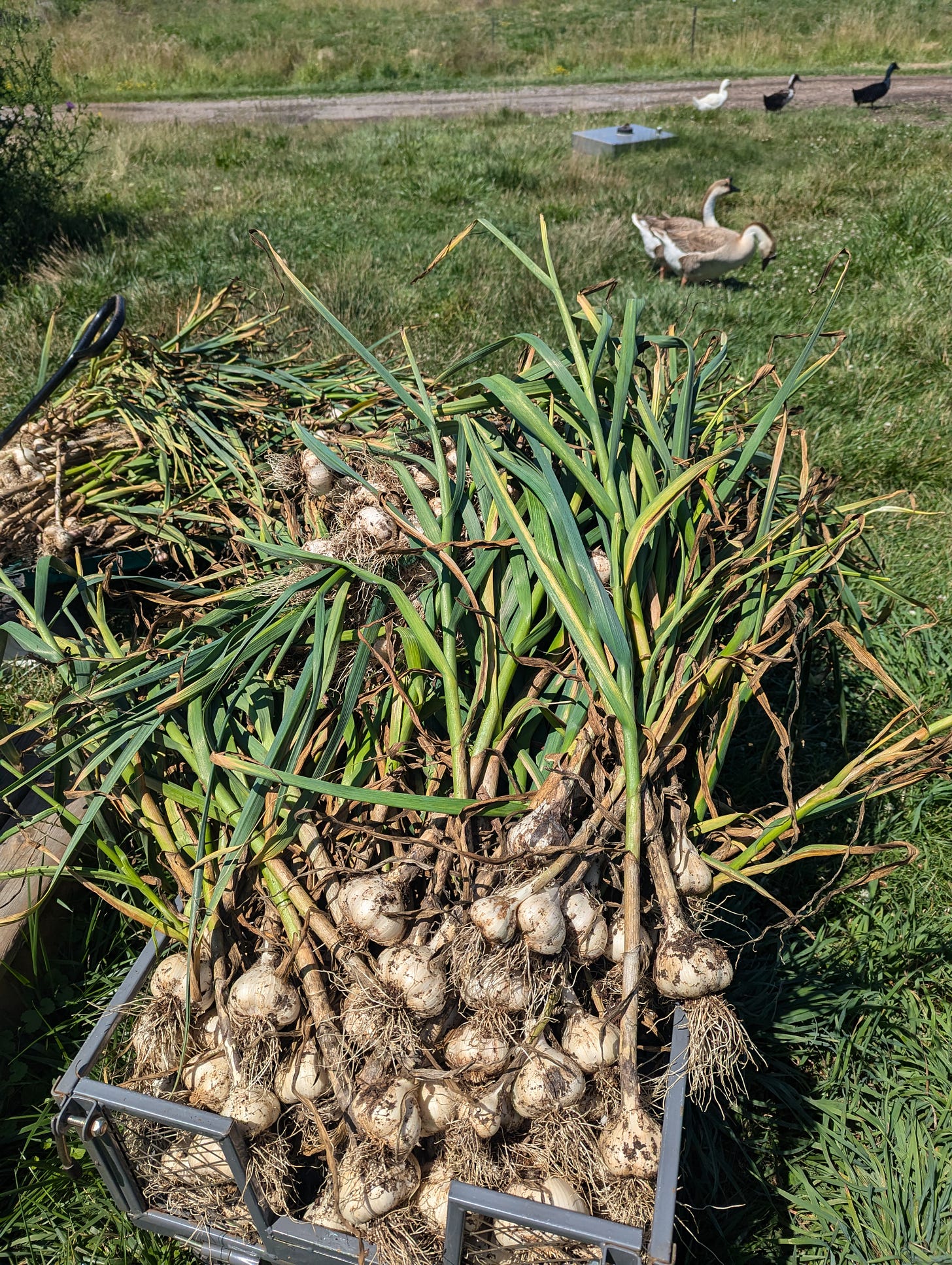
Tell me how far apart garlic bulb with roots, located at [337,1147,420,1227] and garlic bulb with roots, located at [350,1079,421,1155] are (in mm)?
25

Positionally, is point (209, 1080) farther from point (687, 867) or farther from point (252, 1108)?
point (687, 867)

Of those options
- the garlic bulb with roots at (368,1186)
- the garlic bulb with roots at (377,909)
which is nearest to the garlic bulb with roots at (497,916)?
the garlic bulb with roots at (377,909)

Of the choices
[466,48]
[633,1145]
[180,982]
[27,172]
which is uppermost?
[466,48]

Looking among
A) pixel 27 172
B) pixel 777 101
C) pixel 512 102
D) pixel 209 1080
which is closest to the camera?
pixel 209 1080

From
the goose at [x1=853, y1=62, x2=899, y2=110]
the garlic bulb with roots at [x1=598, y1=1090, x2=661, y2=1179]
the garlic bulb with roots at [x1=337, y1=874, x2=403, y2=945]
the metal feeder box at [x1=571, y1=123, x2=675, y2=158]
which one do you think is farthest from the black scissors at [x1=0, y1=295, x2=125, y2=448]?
A: the goose at [x1=853, y1=62, x2=899, y2=110]

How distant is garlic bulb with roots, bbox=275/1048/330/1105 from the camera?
49.7 inches

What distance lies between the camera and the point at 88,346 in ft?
4.19

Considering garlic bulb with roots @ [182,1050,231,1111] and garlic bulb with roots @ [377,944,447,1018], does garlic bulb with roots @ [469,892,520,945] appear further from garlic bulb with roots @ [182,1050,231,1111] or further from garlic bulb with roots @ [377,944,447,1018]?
garlic bulb with roots @ [182,1050,231,1111]

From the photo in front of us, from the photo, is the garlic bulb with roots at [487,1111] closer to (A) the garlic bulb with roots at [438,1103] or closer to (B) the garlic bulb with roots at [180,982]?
(A) the garlic bulb with roots at [438,1103]

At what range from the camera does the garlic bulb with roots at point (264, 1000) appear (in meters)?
1.28

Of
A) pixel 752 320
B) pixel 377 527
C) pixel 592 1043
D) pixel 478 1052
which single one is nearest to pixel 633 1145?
pixel 592 1043

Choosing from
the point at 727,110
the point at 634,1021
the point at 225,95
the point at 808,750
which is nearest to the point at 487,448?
the point at 634,1021

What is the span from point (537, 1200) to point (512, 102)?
55.1 feet

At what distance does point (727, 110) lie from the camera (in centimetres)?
1270
